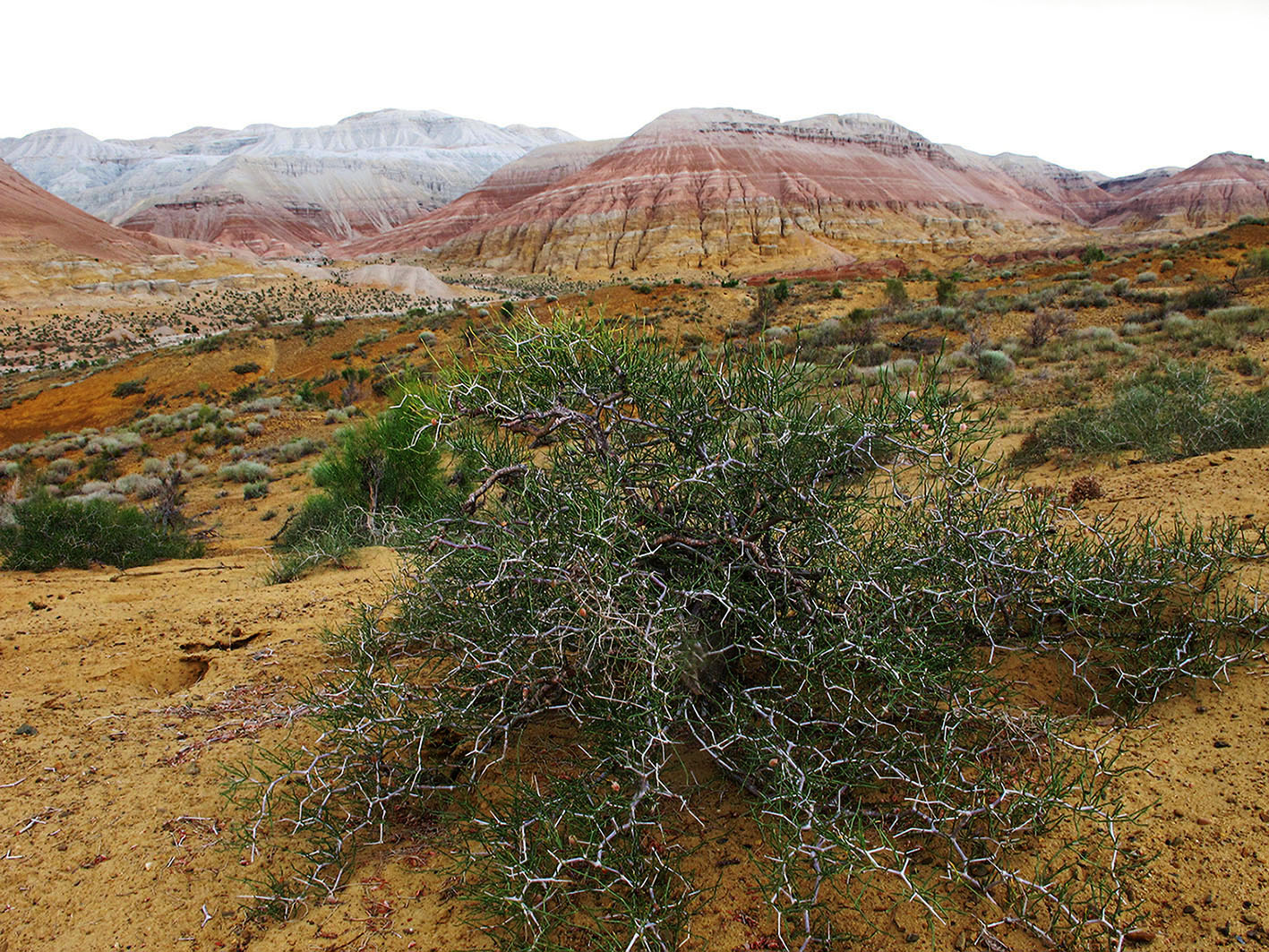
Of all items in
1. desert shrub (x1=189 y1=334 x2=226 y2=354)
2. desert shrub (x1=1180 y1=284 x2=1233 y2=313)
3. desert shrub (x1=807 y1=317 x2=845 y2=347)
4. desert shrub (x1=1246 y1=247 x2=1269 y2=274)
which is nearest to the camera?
desert shrub (x1=1180 y1=284 x2=1233 y2=313)

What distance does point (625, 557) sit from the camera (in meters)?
2.39

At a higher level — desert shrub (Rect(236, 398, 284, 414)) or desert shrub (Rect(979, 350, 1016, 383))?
desert shrub (Rect(979, 350, 1016, 383))

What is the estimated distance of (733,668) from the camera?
9.35 feet

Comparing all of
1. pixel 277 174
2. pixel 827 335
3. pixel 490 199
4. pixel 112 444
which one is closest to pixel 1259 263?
pixel 827 335

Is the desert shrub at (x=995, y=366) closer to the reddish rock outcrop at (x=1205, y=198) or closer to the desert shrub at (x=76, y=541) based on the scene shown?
the desert shrub at (x=76, y=541)

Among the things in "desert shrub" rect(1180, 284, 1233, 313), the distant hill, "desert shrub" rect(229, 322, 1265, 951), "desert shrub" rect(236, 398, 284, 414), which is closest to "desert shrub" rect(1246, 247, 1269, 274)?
"desert shrub" rect(1180, 284, 1233, 313)

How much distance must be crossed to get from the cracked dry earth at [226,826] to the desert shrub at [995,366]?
26.3ft

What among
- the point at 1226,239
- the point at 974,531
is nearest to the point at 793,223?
the point at 1226,239

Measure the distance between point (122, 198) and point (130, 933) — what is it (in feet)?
573

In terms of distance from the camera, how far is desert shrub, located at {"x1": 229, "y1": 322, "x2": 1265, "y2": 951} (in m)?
2.06

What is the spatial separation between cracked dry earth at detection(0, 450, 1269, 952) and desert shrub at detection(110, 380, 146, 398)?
24.1 metres

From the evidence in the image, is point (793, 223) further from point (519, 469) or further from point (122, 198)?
point (122, 198)

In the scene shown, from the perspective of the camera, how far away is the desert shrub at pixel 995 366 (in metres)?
12.0

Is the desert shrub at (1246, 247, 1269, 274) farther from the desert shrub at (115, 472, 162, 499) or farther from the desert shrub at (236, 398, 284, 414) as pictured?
the desert shrub at (236, 398, 284, 414)
